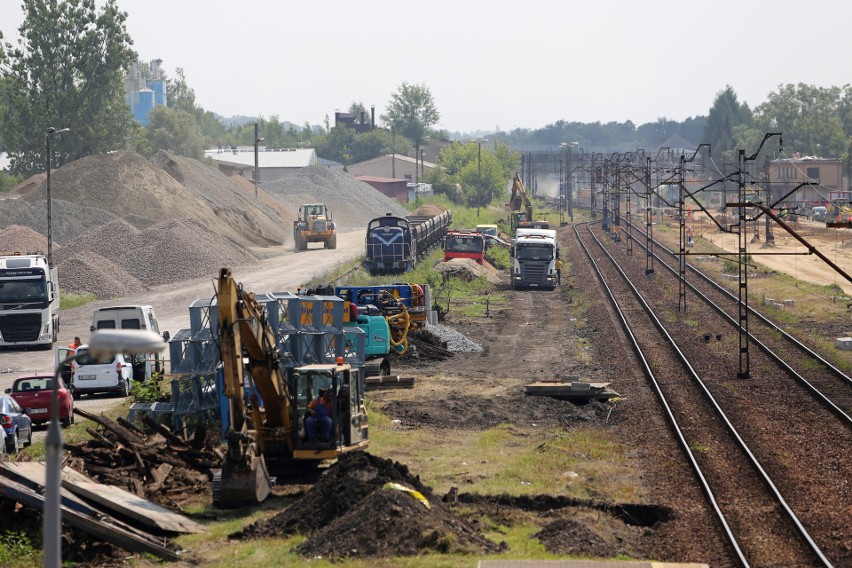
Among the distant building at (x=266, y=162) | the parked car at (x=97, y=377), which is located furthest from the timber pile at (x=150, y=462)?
the distant building at (x=266, y=162)

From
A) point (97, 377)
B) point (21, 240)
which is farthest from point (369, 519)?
point (21, 240)

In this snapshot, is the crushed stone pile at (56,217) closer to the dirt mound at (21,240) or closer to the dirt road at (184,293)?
the dirt mound at (21,240)

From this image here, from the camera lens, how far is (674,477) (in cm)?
2177

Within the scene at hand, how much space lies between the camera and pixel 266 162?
493 ft

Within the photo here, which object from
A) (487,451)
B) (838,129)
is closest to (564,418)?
(487,451)

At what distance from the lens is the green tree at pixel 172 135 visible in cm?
14500

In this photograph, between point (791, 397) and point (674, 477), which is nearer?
point (674, 477)

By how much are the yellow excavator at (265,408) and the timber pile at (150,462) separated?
119cm

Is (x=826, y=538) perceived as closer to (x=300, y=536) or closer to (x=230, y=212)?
(x=300, y=536)

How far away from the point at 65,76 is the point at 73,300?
154ft

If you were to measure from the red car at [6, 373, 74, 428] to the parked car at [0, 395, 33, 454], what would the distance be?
190cm

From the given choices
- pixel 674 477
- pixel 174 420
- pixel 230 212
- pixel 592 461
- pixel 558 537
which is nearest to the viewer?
pixel 558 537

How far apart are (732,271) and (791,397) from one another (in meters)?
40.0

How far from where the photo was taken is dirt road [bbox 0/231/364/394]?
38500 mm
